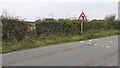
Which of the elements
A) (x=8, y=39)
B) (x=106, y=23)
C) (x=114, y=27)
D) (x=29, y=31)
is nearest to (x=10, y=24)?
(x=8, y=39)

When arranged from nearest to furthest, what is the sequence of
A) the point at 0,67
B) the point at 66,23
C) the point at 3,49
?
the point at 0,67 → the point at 3,49 → the point at 66,23

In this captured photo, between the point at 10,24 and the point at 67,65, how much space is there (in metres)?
A: 10.1

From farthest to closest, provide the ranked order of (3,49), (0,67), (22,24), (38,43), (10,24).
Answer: (22,24), (10,24), (38,43), (3,49), (0,67)

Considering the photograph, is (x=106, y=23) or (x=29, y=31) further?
(x=106, y=23)

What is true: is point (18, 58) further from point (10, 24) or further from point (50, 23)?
point (50, 23)

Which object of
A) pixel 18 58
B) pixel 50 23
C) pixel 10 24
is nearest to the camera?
pixel 18 58

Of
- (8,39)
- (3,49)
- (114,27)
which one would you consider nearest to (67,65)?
(3,49)

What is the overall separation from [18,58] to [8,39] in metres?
7.38

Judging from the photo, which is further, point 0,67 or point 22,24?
point 22,24

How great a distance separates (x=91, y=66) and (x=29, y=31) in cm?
1225

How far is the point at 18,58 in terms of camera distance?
12539 mm

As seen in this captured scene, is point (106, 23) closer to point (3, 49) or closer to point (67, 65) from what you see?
point (3, 49)

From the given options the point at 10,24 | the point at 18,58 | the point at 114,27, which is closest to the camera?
the point at 18,58

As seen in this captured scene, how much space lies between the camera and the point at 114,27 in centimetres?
5050
